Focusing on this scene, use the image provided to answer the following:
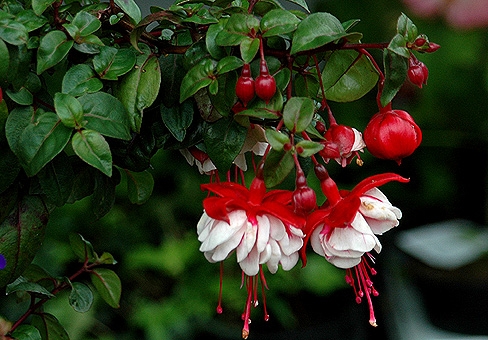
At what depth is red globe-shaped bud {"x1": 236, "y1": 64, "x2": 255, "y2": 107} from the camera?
1.47ft

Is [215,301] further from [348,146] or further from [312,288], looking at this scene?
[348,146]

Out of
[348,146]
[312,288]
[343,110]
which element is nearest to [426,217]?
[343,110]

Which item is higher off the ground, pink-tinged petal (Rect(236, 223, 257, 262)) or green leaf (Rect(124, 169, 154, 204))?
pink-tinged petal (Rect(236, 223, 257, 262))

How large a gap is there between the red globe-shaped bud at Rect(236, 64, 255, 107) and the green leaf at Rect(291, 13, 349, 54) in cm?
A: 3

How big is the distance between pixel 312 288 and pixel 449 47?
820 mm

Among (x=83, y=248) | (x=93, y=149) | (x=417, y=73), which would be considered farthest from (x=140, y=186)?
(x=417, y=73)

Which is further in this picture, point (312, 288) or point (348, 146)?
point (312, 288)

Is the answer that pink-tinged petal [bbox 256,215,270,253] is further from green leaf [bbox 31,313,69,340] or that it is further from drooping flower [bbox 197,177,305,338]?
green leaf [bbox 31,313,69,340]

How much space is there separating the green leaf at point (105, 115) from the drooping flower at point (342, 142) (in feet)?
0.45

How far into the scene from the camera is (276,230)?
0.45m

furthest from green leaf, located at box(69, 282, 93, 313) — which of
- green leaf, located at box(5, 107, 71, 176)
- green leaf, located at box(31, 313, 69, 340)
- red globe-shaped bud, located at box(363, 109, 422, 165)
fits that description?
red globe-shaped bud, located at box(363, 109, 422, 165)

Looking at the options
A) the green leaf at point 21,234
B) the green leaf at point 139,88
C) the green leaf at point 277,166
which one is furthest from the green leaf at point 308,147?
the green leaf at point 21,234

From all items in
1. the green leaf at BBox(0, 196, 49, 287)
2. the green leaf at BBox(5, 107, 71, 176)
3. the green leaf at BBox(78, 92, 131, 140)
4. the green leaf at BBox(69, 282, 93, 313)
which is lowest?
the green leaf at BBox(69, 282, 93, 313)

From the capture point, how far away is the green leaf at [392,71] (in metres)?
0.45
